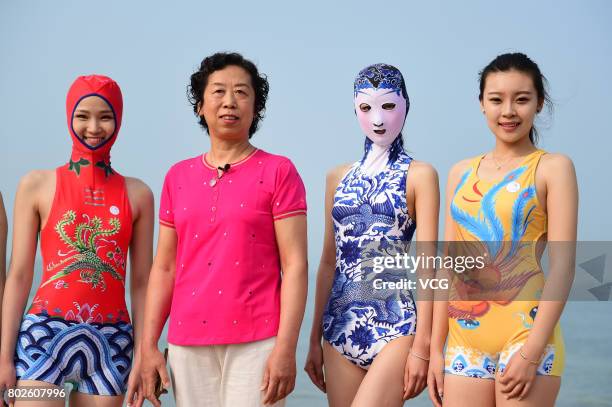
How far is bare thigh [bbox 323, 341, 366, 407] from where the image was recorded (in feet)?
12.2

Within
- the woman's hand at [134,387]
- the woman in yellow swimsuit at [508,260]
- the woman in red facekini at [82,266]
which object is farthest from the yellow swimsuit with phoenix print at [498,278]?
the woman in red facekini at [82,266]

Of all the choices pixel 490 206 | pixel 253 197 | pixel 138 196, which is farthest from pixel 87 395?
pixel 490 206

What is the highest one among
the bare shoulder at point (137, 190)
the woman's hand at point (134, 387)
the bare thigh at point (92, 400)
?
the bare shoulder at point (137, 190)

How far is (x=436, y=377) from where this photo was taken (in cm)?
347

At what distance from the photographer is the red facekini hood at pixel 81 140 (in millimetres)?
4030

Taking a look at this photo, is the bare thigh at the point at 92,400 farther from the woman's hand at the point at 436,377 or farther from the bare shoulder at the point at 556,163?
the bare shoulder at the point at 556,163

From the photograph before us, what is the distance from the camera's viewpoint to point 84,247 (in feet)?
12.8

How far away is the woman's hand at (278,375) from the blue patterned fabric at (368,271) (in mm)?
460

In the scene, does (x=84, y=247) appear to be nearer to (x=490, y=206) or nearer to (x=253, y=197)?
(x=253, y=197)

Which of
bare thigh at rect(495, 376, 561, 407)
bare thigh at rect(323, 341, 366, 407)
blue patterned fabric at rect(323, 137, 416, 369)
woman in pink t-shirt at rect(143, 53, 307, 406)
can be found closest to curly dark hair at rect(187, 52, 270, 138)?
woman in pink t-shirt at rect(143, 53, 307, 406)

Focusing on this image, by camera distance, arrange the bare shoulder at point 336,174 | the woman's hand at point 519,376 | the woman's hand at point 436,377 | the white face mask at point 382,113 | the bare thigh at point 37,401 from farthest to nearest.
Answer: the bare shoulder at point 336,174
the white face mask at point 382,113
the bare thigh at point 37,401
the woman's hand at point 436,377
the woman's hand at point 519,376

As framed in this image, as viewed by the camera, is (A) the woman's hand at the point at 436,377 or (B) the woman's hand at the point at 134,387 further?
(B) the woman's hand at the point at 134,387

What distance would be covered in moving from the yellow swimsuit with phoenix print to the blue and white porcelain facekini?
269 mm

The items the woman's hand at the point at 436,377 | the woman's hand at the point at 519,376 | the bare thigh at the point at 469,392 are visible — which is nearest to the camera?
the woman's hand at the point at 519,376
